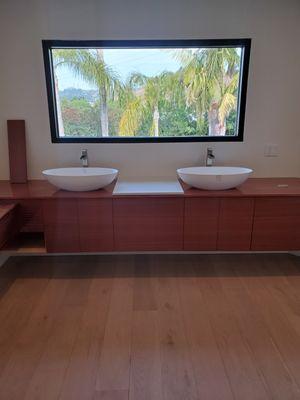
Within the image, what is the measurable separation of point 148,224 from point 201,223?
40cm

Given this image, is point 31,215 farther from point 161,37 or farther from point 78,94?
point 161,37

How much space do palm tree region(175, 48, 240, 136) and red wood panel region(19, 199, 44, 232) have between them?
1.59m

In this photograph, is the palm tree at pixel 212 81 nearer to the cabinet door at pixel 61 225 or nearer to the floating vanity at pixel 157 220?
the floating vanity at pixel 157 220

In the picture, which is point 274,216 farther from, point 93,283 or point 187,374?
point 93,283

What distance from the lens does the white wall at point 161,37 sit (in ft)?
7.41

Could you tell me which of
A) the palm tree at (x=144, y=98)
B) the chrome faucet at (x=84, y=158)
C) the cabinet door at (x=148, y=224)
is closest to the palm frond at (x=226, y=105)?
the palm tree at (x=144, y=98)

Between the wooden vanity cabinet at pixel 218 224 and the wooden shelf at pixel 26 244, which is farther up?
the wooden vanity cabinet at pixel 218 224

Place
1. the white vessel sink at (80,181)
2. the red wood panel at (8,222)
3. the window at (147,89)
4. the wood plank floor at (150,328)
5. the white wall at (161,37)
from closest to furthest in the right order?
the wood plank floor at (150,328) < the red wood panel at (8,222) < the white vessel sink at (80,181) < the white wall at (161,37) < the window at (147,89)

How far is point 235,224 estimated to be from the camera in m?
2.13

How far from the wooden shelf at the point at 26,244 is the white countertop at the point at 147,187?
73 centimetres

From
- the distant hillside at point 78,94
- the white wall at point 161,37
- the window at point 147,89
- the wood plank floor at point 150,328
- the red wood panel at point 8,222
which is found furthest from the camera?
the distant hillside at point 78,94

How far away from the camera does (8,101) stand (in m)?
2.41

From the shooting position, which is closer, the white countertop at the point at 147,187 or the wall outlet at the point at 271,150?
the white countertop at the point at 147,187

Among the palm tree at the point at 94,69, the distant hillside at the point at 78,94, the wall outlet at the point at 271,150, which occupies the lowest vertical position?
the wall outlet at the point at 271,150
